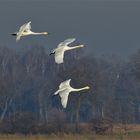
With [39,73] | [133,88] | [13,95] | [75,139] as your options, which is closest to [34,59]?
[39,73]

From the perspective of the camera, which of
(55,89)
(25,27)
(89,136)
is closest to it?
(25,27)

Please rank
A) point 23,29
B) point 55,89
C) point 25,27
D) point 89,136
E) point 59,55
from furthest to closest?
1. point 55,89
2. point 89,136
3. point 25,27
4. point 23,29
5. point 59,55

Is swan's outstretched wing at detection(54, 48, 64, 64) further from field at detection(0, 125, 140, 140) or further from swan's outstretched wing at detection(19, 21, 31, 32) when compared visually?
field at detection(0, 125, 140, 140)

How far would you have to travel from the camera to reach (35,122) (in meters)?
52.9

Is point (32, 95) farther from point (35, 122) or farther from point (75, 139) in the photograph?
point (75, 139)

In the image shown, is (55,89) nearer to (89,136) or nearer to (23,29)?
(89,136)

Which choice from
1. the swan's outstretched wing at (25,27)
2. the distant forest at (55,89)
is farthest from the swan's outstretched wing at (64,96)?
the distant forest at (55,89)

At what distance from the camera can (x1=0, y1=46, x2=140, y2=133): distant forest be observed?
2213 inches

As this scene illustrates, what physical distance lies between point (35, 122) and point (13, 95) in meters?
21.0

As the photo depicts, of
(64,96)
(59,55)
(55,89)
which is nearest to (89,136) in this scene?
(55,89)

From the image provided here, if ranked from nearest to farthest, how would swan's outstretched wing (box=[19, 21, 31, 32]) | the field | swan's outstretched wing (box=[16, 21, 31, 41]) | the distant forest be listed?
swan's outstretched wing (box=[16, 21, 31, 41]) → swan's outstretched wing (box=[19, 21, 31, 32]) → the field → the distant forest

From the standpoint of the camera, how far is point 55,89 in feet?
217

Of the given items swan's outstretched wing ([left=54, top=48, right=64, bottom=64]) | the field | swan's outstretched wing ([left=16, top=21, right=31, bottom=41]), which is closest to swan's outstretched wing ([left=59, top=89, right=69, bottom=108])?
swan's outstretched wing ([left=54, top=48, right=64, bottom=64])

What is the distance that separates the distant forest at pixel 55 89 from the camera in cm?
5622
